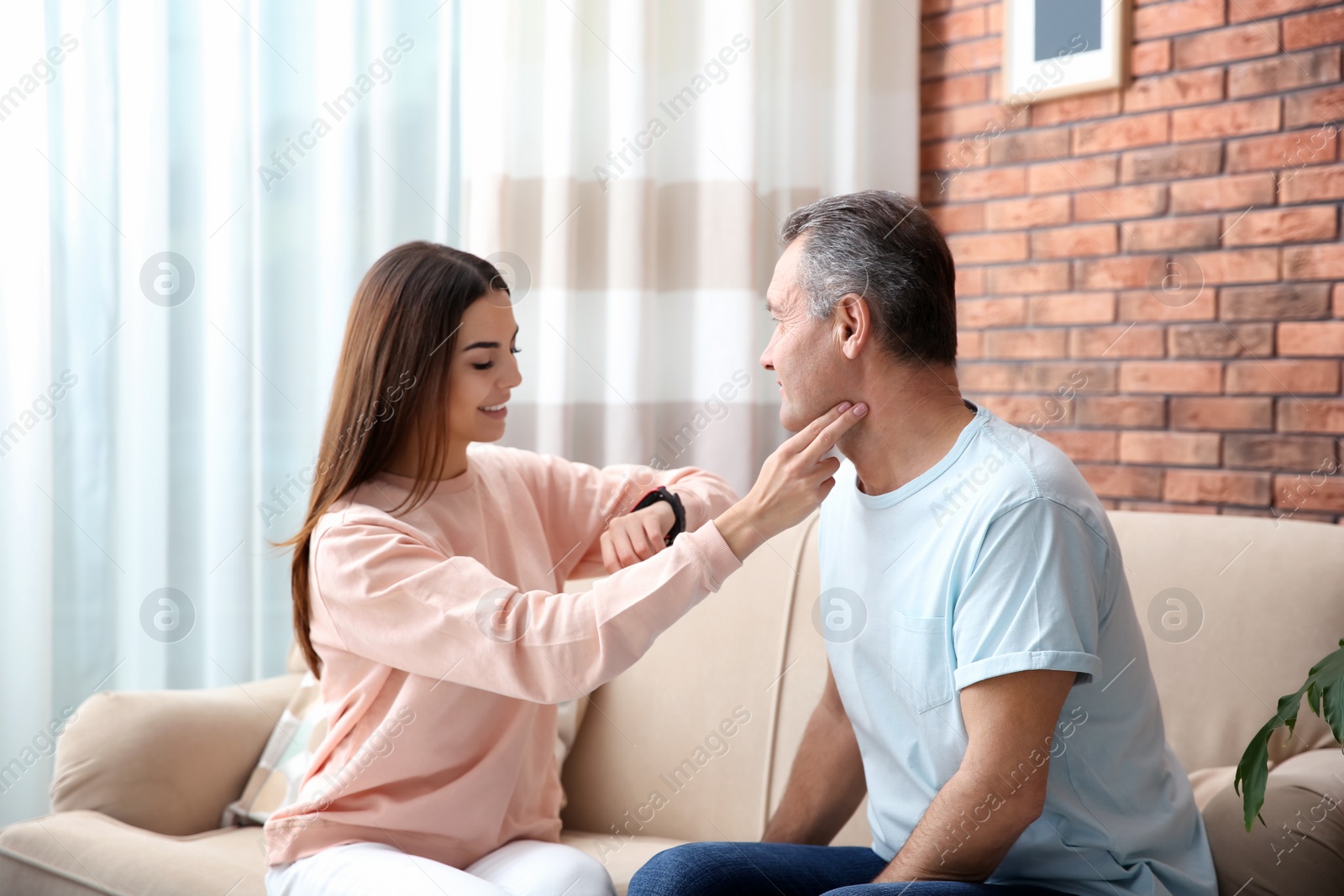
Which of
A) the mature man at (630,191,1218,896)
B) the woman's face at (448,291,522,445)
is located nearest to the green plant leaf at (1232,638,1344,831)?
the mature man at (630,191,1218,896)

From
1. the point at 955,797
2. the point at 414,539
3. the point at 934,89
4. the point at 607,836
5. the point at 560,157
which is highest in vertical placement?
the point at 934,89

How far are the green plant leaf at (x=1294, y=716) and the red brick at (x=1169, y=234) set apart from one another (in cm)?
136

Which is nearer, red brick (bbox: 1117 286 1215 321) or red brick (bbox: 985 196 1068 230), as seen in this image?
red brick (bbox: 1117 286 1215 321)

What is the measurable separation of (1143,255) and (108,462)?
2.29 m

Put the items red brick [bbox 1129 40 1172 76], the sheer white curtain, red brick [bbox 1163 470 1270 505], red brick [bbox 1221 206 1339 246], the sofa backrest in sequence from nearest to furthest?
the sofa backrest → the sheer white curtain → red brick [bbox 1221 206 1339 246] → red brick [bbox 1163 470 1270 505] → red brick [bbox 1129 40 1172 76]

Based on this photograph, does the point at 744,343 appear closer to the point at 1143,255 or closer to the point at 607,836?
the point at 1143,255

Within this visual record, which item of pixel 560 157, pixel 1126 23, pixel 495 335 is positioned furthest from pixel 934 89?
pixel 495 335

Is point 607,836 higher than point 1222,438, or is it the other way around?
point 1222,438

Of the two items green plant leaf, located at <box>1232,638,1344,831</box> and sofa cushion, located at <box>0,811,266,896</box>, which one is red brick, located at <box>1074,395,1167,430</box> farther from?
sofa cushion, located at <box>0,811,266,896</box>

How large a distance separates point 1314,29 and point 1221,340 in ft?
2.14

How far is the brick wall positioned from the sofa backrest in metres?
0.56

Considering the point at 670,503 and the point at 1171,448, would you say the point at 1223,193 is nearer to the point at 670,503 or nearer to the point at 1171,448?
the point at 1171,448

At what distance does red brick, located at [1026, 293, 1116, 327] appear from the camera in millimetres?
2508

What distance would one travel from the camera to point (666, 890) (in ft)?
4.18
